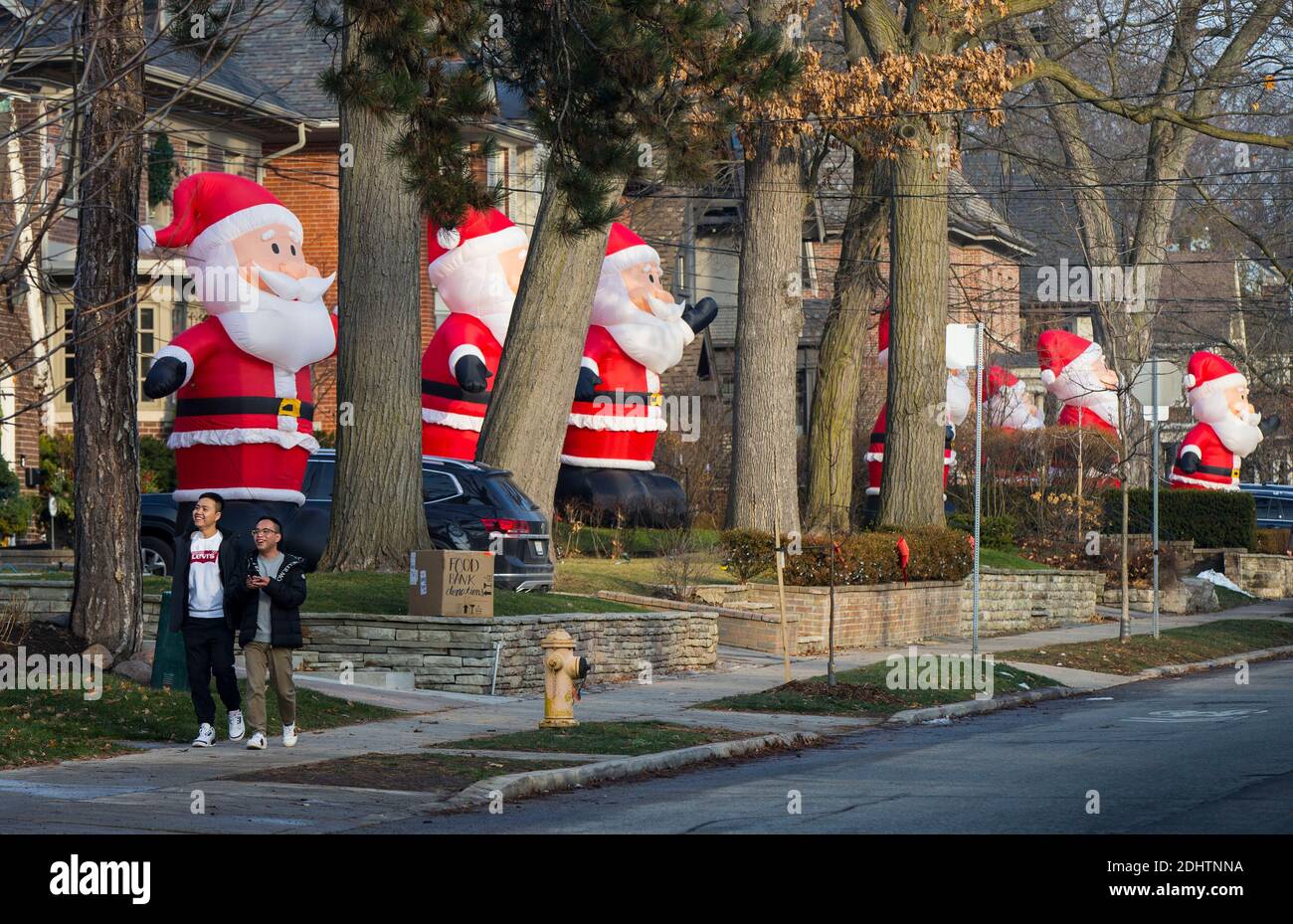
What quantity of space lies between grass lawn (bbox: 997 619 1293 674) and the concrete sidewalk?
130 cm

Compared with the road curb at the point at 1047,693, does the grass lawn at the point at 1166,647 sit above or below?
above

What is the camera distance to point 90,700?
13.3 meters

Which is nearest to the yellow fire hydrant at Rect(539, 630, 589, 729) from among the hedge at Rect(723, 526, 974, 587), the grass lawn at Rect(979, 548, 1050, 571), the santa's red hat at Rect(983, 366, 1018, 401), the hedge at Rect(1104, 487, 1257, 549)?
the hedge at Rect(723, 526, 974, 587)

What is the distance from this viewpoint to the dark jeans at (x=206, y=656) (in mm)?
12461

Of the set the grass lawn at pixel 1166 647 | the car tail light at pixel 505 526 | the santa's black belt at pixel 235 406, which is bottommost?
the grass lawn at pixel 1166 647

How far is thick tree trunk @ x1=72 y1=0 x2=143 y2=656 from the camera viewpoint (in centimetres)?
1420

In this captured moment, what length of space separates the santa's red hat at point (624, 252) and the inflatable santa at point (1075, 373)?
1213 centimetres

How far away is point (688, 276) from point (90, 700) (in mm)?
31295

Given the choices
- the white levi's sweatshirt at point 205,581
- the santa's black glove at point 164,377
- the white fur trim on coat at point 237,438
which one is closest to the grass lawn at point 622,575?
the white fur trim on coat at point 237,438

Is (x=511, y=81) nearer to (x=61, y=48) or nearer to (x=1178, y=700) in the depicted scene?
(x=61, y=48)

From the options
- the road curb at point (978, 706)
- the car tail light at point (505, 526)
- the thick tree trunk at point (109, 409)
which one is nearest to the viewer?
the thick tree trunk at point (109, 409)

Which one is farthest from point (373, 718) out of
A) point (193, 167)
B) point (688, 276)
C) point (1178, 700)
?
point (688, 276)

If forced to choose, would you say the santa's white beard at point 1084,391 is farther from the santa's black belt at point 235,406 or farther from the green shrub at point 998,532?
the santa's black belt at point 235,406

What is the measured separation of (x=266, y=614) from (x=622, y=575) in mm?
10346
